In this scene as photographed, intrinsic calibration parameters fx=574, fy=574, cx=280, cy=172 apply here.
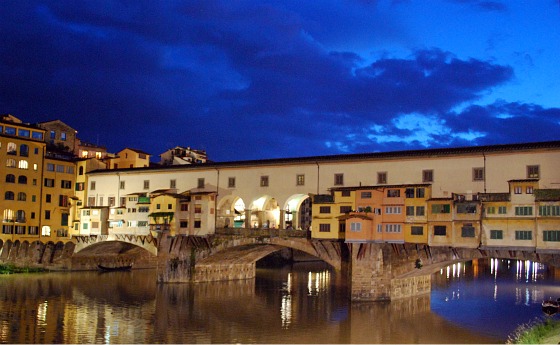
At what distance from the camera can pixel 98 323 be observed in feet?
119

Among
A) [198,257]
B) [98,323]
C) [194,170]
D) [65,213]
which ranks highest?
[194,170]

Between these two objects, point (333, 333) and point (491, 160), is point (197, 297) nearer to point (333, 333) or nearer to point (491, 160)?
point (333, 333)

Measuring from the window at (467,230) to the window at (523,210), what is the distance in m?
3.22

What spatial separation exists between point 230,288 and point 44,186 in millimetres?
29005

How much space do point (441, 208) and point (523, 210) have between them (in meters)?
5.58

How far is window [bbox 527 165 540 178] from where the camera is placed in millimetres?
38500

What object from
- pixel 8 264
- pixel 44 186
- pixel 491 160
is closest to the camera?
pixel 491 160

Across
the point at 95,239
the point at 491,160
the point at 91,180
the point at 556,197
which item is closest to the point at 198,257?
the point at 95,239

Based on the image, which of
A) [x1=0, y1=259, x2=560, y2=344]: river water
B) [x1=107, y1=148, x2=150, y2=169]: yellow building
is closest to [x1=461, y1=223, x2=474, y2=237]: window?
[x1=0, y1=259, x2=560, y2=344]: river water

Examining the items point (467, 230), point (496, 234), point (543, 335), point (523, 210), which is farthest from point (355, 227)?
point (543, 335)

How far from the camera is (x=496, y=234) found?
125ft

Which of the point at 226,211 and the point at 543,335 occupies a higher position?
the point at 226,211

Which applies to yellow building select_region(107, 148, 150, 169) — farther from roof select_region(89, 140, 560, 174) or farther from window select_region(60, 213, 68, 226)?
roof select_region(89, 140, 560, 174)

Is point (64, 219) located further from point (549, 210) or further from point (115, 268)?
point (549, 210)
